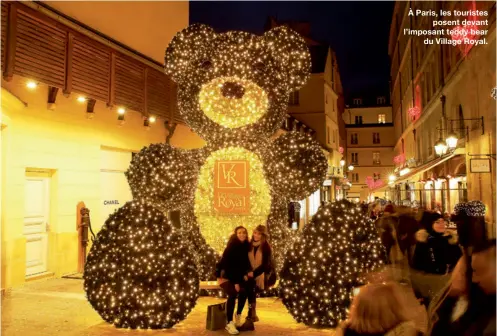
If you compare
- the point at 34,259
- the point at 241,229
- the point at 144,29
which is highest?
the point at 144,29

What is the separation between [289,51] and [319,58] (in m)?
25.9

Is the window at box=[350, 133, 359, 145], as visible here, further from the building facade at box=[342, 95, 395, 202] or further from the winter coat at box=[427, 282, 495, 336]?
the winter coat at box=[427, 282, 495, 336]

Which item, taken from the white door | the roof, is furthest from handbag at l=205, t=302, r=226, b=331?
the roof

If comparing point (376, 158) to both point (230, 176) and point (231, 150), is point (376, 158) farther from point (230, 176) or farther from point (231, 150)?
point (230, 176)

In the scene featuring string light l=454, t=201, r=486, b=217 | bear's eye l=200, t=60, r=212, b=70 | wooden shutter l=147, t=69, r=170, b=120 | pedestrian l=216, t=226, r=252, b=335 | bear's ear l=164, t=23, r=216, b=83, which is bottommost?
pedestrian l=216, t=226, r=252, b=335

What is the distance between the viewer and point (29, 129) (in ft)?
28.3

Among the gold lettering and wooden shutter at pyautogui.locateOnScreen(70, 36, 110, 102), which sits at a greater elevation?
wooden shutter at pyautogui.locateOnScreen(70, 36, 110, 102)

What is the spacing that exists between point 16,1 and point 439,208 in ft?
49.5

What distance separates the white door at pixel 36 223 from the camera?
8.84 meters

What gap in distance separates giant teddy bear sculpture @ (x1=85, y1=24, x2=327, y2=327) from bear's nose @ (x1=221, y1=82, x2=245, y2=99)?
0.05 feet

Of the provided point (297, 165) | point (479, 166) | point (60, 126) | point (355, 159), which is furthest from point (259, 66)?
point (355, 159)

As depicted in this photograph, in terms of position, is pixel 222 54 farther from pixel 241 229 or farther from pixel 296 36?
pixel 241 229

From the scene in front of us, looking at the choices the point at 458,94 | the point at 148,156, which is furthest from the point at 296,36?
the point at 458,94

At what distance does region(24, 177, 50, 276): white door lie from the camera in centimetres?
884
